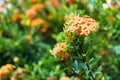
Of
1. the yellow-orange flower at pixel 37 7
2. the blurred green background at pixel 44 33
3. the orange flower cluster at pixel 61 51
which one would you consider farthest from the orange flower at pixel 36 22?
the orange flower cluster at pixel 61 51

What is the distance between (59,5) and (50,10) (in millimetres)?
107

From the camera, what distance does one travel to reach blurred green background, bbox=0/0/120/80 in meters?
2.22

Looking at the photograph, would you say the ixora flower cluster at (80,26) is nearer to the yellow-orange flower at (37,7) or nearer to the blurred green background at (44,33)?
the blurred green background at (44,33)

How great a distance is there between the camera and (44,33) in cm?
299

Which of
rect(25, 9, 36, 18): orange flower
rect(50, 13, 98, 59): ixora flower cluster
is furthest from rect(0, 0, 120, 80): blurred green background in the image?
rect(50, 13, 98, 59): ixora flower cluster

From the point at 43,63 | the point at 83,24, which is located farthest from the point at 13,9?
the point at 83,24

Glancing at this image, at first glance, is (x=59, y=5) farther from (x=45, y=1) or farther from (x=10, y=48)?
(x=10, y=48)

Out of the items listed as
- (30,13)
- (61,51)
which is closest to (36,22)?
(30,13)

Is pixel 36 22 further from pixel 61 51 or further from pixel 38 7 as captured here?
pixel 61 51

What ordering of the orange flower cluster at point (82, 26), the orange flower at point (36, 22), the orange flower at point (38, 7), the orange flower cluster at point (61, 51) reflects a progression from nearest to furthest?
the orange flower cluster at point (82, 26)
the orange flower cluster at point (61, 51)
the orange flower at point (36, 22)
the orange flower at point (38, 7)

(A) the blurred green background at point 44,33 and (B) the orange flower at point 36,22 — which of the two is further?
(B) the orange flower at point 36,22

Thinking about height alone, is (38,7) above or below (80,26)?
above

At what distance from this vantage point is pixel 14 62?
2.61 m

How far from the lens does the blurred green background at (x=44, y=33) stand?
222 cm
